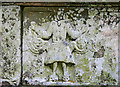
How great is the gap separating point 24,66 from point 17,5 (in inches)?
27.1

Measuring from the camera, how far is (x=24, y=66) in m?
1.87

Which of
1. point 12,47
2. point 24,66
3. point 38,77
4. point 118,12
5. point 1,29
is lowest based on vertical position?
point 38,77

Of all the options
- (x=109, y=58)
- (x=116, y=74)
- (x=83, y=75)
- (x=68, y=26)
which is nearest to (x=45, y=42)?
(x=68, y=26)

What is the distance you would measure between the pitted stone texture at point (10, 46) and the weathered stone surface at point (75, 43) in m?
0.09

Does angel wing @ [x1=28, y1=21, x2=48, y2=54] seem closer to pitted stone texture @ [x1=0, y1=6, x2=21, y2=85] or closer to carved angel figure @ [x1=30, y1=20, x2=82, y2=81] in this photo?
carved angel figure @ [x1=30, y1=20, x2=82, y2=81]

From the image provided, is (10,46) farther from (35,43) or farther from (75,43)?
(75,43)

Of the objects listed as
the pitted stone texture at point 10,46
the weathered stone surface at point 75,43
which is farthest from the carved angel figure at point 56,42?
the pitted stone texture at point 10,46

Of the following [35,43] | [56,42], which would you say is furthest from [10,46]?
[56,42]

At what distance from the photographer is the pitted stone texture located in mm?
1842

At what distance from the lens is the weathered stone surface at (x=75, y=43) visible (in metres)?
1.84

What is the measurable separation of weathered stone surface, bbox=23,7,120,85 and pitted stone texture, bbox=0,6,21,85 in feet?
0.30

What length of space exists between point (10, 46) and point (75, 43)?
729mm

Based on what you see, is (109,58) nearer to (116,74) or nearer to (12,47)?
(116,74)

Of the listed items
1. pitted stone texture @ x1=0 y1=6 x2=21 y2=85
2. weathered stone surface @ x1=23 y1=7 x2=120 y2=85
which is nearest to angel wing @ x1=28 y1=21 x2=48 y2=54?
weathered stone surface @ x1=23 y1=7 x2=120 y2=85
